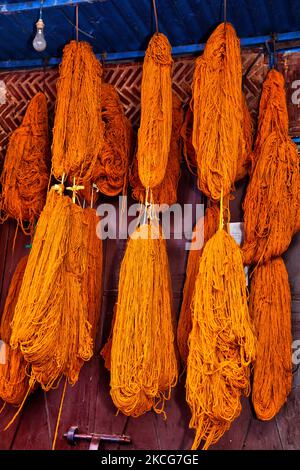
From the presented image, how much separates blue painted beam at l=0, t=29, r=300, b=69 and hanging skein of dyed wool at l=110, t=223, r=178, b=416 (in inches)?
55.2

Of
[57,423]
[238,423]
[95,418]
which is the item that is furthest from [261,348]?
[57,423]

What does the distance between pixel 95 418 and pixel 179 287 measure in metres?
0.98

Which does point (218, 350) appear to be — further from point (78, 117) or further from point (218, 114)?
point (78, 117)

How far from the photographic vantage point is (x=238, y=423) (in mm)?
3553

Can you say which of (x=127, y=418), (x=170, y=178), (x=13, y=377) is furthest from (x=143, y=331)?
(x=170, y=178)

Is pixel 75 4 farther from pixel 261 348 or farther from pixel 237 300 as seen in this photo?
pixel 261 348

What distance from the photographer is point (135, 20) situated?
392 centimetres

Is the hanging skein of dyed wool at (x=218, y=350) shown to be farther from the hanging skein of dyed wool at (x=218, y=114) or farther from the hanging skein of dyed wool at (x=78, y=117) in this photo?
the hanging skein of dyed wool at (x=78, y=117)

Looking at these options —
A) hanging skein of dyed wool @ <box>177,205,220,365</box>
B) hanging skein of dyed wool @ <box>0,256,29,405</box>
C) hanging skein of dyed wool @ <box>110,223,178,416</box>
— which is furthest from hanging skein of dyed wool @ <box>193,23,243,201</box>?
hanging skein of dyed wool @ <box>0,256,29,405</box>

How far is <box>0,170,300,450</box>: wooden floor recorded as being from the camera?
3.51 m

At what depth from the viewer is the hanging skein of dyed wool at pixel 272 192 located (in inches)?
136

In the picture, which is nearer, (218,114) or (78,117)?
(218,114)

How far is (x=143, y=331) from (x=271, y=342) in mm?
733

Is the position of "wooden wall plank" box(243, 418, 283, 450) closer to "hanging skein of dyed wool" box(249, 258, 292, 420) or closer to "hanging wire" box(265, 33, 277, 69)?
"hanging skein of dyed wool" box(249, 258, 292, 420)
